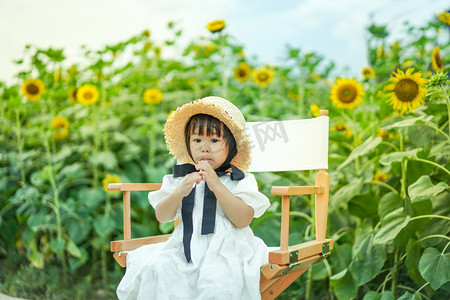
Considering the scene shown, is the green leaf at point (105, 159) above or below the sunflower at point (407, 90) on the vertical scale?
below

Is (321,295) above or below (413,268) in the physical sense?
below

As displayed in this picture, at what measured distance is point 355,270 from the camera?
2.20 meters

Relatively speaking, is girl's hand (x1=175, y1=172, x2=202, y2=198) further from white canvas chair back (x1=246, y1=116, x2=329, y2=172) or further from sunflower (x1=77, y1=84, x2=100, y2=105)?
sunflower (x1=77, y1=84, x2=100, y2=105)

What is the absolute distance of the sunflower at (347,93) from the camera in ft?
8.05

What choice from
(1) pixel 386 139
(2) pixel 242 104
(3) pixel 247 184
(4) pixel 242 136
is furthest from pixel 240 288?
(2) pixel 242 104

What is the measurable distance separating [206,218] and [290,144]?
2.06ft

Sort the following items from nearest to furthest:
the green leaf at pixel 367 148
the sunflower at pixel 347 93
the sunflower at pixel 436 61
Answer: the green leaf at pixel 367 148
the sunflower at pixel 436 61
the sunflower at pixel 347 93

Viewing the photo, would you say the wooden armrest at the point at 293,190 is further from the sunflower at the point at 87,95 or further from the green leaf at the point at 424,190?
the sunflower at the point at 87,95

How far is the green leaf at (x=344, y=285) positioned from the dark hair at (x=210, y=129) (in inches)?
35.1

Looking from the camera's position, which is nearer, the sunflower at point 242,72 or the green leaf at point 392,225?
the green leaf at point 392,225

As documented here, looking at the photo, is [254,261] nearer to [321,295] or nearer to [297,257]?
[297,257]

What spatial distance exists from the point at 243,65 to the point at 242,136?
181 centimetres

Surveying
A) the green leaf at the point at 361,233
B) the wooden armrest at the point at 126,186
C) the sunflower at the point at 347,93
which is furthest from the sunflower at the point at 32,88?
the green leaf at the point at 361,233

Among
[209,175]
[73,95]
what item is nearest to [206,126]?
[209,175]
